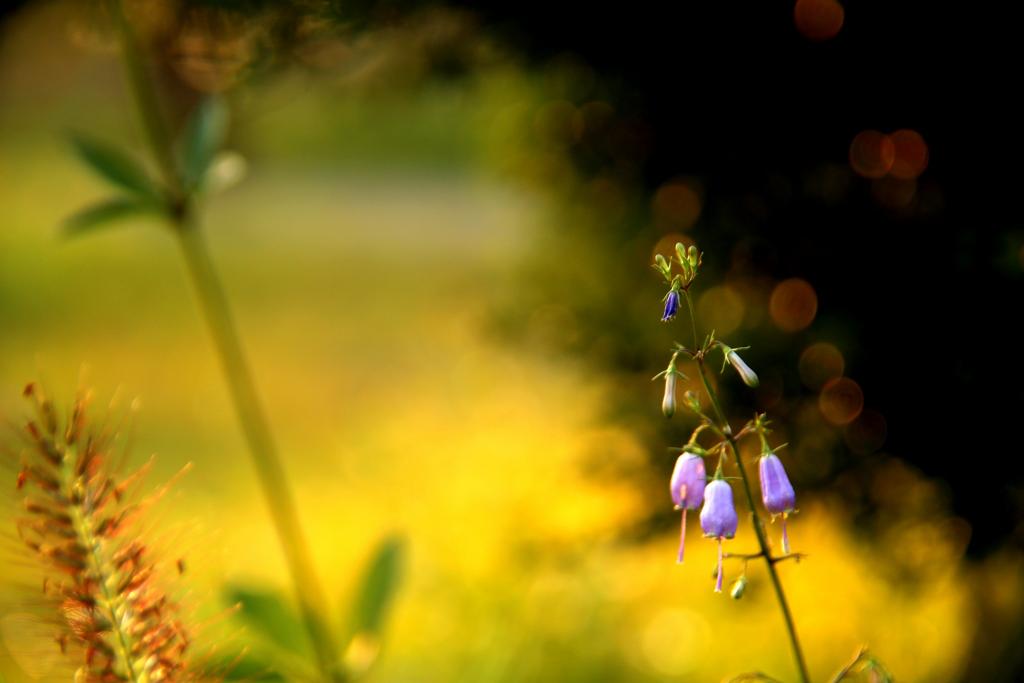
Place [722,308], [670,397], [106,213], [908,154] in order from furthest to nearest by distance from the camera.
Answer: [722,308] < [908,154] < [106,213] < [670,397]

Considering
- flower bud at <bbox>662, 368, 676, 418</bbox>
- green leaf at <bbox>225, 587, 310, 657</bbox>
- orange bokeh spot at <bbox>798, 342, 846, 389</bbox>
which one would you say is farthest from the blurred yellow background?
flower bud at <bbox>662, 368, 676, 418</bbox>

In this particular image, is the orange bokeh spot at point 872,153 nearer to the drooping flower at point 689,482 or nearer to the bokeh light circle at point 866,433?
the bokeh light circle at point 866,433

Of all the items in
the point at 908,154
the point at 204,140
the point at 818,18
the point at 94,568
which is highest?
the point at 204,140

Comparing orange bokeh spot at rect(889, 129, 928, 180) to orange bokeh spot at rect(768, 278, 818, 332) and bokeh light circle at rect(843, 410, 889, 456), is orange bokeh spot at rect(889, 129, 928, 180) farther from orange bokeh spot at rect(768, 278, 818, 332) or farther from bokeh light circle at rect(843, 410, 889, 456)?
bokeh light circle at rect(843, 410, 889, 456)

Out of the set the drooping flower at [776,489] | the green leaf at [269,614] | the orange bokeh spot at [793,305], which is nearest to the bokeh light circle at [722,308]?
the orange bokeh spot at [793,305]

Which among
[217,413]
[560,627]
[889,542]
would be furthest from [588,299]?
[217,413]

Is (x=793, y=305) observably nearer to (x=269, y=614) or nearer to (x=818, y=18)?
(x=818, y=18)

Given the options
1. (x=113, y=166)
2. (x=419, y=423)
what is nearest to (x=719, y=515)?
(x=113, y=166)

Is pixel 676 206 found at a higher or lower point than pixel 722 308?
higher
